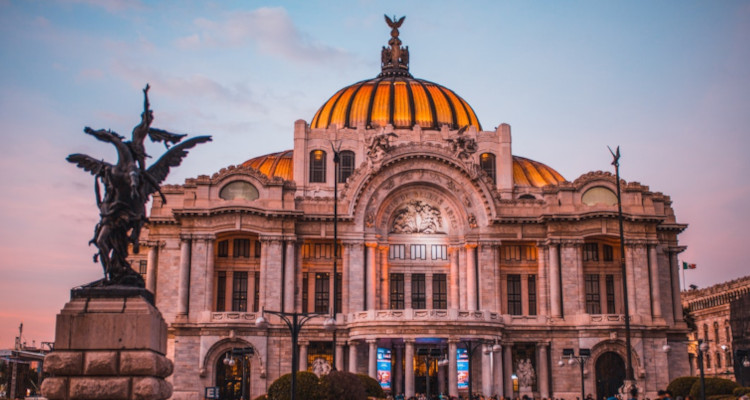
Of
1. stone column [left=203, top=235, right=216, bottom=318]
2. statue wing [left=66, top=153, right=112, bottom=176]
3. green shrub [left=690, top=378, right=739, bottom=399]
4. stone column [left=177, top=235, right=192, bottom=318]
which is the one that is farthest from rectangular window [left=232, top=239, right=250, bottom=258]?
statue wing [left=66, top=153, right=112, bottom=176]

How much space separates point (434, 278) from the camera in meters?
71.3

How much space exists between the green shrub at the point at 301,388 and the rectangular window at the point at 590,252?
40357mm

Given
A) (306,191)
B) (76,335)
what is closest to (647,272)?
(306,191)

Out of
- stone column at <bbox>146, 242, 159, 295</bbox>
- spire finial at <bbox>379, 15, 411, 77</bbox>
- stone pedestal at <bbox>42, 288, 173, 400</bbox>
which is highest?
spire finial at <bbox>379, 15, 411, 77</bbox>

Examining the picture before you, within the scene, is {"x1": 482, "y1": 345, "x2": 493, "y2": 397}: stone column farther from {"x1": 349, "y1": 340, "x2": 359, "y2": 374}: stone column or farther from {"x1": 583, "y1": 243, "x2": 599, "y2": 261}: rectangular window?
{"x1": 583, "y1": 243, "x2": 599, "y2": 261}: rectangular window

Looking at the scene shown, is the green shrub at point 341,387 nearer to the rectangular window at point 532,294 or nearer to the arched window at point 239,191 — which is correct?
the arched window at point 239,191

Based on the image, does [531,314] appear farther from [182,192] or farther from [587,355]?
[182,192]

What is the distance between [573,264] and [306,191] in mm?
22561

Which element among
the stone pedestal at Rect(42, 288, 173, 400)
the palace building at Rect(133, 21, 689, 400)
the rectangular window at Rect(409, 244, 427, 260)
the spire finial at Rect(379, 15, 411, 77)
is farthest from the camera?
the spire finial at Rect(379, 15, 411, 77)

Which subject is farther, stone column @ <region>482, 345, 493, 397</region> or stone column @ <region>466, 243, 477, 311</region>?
stone column @ <region>466, 243, 477, 311</region>

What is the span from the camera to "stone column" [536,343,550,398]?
219 ft

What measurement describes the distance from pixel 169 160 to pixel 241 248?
49.2 metres

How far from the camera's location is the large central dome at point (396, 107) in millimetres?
79000

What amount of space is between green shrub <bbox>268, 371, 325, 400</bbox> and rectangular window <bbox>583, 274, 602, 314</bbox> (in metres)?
39.6
